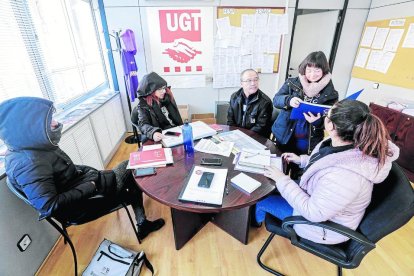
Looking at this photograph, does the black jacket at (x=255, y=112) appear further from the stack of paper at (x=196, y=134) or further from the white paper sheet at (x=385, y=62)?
the white paper sheet at (x=385, y=62)

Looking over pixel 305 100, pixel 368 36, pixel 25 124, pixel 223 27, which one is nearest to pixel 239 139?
pixel 305 100

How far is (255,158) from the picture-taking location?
1.35 m

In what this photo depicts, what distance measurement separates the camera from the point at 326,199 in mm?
893

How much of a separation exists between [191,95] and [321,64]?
7.37 feet

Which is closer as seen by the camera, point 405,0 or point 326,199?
point 326,199

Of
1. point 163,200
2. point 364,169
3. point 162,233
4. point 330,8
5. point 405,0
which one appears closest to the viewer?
point 364,169

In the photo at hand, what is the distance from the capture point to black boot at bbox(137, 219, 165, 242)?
1.65 meters

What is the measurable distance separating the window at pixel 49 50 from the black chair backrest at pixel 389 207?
2.27m

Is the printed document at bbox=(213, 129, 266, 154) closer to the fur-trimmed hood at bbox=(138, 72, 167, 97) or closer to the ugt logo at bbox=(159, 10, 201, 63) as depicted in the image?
the fur-trimmed hood at bbox=(138, 72, 167, 97)

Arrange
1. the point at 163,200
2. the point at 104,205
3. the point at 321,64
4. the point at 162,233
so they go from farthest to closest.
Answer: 1. the point at 162,233
2. the point at 321,64
3. the point at 104,205
4. the point at 163,200

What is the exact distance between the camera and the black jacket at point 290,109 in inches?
63.0

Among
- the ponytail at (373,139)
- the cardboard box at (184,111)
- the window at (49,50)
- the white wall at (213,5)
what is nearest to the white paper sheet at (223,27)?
the white wall at (213,5)

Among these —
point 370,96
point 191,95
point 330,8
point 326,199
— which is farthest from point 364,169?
point 330,8

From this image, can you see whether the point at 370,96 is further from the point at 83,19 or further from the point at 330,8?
the point at 83,19
